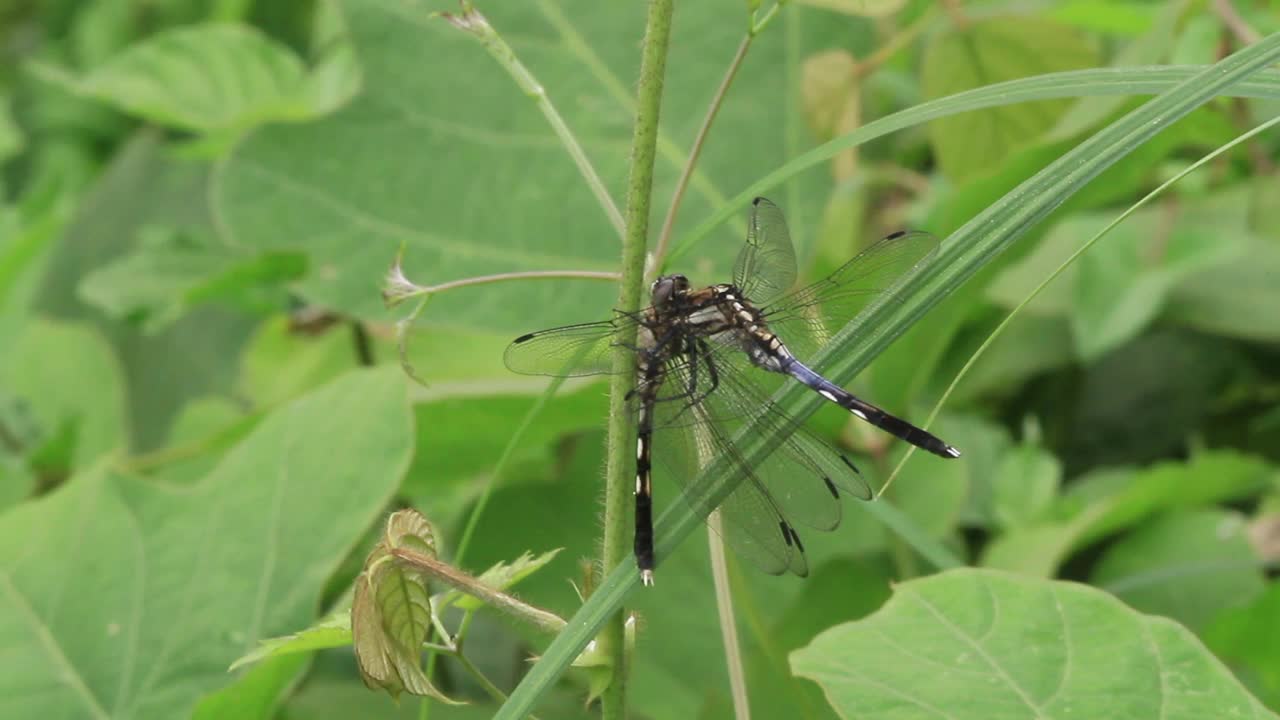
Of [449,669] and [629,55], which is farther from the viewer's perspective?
[629,55]

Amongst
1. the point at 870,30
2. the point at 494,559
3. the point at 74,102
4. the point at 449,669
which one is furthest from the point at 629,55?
the point at 74,102

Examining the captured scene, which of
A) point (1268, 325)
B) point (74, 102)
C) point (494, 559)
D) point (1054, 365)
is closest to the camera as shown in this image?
point (494, 559)

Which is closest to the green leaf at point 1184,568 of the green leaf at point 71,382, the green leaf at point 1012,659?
the green leaf at point 1012,659

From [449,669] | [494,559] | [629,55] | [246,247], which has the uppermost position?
[629,55]

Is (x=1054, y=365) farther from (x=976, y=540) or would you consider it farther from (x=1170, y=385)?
(x=976, y=540)

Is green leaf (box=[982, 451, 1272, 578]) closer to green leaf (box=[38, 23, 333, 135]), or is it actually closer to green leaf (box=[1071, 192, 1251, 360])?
green leaf (box=[1071, 192, 1251, 360])

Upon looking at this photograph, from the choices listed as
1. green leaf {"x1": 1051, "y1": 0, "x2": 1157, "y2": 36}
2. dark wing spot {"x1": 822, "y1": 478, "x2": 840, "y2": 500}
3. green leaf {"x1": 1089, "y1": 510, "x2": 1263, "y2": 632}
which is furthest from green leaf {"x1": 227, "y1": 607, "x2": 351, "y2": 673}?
green leaf {"x1": 1051, "y1": 0, "x2": 1157, "y2": 36}
